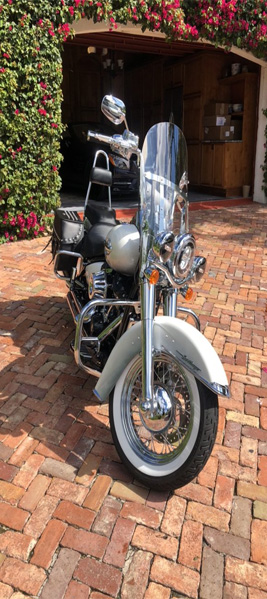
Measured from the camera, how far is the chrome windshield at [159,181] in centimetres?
181

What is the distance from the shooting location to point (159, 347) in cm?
180

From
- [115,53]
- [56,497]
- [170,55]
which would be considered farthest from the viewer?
[115,53]

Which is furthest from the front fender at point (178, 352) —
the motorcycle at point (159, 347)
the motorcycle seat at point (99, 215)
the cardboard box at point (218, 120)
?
the cardboard box at point (218, 120)

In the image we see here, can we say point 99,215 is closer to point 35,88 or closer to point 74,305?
point 74,305

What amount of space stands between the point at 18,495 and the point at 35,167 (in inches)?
177

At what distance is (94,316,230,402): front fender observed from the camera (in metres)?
1.64

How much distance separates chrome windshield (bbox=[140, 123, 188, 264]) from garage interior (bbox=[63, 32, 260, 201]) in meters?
7.06

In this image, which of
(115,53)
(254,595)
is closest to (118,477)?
(254,595)

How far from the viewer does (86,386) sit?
2695mm

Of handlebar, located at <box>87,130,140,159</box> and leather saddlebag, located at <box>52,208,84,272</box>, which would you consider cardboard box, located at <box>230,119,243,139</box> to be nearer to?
leather saddlebag, located at <box>52,208,84,272</box>

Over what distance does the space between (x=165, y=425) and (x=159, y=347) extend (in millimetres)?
332

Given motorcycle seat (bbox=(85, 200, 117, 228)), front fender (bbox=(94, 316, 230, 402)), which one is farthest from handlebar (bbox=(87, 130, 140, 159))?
motorcycle seat (bbox=(85, 200, 117, 228))

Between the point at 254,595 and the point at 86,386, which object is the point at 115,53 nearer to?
the point at 86,386

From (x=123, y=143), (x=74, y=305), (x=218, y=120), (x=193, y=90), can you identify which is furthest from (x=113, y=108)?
(x=193, y=90)
